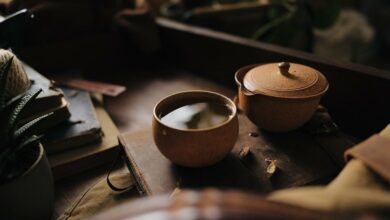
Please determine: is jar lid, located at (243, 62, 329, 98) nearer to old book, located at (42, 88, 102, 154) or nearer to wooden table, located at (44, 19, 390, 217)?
wooden table, located at (44, 19, 390, 217)

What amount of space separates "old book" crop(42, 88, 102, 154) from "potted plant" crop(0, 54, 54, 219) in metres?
0.16

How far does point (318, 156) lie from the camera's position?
71cm

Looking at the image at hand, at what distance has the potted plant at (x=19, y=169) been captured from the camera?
23.4 inches

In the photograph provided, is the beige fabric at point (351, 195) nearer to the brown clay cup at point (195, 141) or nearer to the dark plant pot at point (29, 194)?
the brown clay cup at point (195, 141)

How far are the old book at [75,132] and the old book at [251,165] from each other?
0.12 metres

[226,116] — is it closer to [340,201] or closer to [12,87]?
[340,201]

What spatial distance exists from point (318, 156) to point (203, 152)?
0.88 feet

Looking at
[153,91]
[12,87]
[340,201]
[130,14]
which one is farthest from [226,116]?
[130,14]

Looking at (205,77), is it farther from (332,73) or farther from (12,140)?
(12,140)

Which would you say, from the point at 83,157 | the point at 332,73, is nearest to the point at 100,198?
the point at 83,157

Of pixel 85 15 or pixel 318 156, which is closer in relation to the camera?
pixel 318 156

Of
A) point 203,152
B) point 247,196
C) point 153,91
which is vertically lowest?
point 153,91

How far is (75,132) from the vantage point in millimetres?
854

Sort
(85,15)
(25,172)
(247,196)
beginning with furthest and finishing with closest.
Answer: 1. (85,15)
2. (25,172)
3. (247,196)
